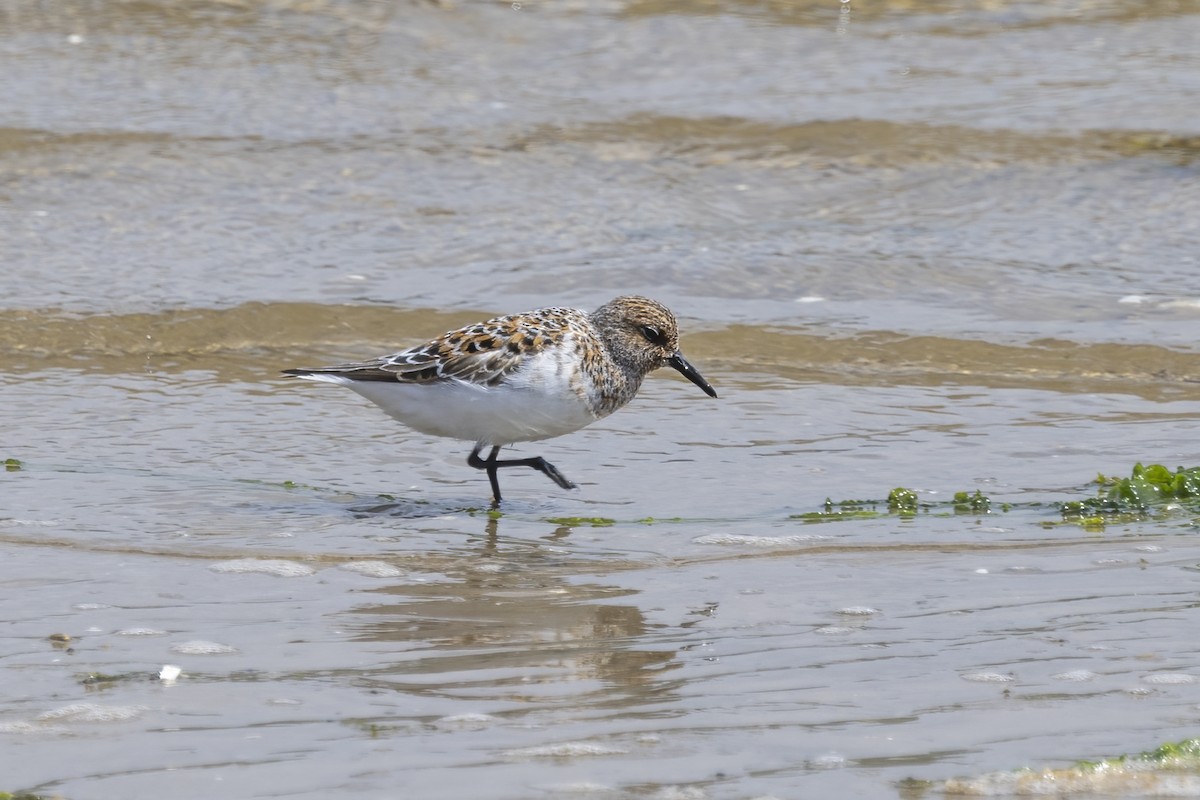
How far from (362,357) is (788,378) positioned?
83.2 inches

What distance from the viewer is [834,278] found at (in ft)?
30.1

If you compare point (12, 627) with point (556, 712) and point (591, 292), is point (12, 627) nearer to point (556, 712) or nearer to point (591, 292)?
point (556, 712)

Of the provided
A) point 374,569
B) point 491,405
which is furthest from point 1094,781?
point 491,405

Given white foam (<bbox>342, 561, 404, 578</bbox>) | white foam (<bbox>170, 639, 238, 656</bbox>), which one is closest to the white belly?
white foam (<bbox>342, 561, 404, 578</bbox>)

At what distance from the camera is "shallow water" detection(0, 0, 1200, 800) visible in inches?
149

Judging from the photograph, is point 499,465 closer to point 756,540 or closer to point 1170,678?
point 756,540

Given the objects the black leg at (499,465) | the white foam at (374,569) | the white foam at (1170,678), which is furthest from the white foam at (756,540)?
the white foam at (1170,678)

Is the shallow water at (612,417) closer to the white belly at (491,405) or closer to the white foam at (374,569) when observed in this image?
the white foam at (374,569)

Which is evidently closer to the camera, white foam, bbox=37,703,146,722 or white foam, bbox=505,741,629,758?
white foam, bbox=505,741,629,758

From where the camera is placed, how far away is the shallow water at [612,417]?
379cm

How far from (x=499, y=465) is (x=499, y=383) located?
1.43 ft

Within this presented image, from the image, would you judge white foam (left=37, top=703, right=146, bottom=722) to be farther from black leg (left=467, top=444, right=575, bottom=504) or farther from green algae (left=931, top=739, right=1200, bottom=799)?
black leg (left=467, top=444, right=575, bottom=504)

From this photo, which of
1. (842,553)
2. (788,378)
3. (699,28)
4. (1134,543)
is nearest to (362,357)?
(788,378)

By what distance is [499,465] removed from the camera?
629 cm
